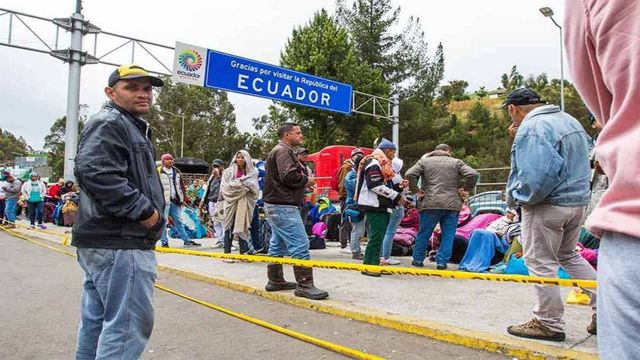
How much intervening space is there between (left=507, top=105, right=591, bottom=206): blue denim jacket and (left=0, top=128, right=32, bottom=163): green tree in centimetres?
10455

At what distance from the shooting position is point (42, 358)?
3.31 metres

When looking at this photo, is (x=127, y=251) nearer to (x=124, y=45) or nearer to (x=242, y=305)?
(x=242, y=305)

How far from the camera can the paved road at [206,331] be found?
341 centimetres

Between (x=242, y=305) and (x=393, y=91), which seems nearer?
(x=242, y=305)

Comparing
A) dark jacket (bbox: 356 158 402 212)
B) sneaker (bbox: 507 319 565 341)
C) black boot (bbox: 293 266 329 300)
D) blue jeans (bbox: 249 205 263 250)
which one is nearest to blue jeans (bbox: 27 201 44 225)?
blue jeans (bbox: 249 205 263 250)

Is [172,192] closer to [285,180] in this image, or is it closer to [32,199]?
[285,180]

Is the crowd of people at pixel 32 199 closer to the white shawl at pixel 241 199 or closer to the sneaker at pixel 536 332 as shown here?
the white shawl at pixel 241 199

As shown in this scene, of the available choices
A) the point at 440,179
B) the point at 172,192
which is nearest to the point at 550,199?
the point at 440,179

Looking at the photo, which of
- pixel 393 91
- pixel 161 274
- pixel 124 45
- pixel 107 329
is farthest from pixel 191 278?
pixel 393 91

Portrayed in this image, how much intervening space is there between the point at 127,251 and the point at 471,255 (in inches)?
205

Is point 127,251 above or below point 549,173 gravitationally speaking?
below

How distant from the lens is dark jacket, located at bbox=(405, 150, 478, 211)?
638 centimetres

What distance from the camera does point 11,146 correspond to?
98438 millimetres

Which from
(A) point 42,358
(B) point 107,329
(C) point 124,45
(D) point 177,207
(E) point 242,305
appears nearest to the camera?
(B) point 107,329
